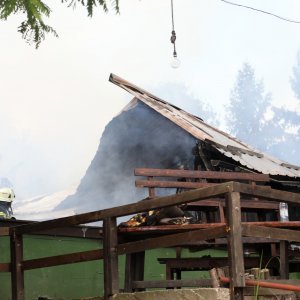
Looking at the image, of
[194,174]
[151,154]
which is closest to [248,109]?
[151,154]

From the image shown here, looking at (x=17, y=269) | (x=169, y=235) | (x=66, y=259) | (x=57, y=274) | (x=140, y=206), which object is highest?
(x=140, y=206)

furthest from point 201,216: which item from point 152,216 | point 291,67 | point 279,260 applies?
point 291,67

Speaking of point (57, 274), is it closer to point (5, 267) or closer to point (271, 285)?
point (5, 267)

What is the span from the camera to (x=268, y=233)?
5422 mm

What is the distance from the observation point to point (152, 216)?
22.8ft

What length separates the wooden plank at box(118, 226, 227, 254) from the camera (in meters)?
5.24

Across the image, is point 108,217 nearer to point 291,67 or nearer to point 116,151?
point 116,151

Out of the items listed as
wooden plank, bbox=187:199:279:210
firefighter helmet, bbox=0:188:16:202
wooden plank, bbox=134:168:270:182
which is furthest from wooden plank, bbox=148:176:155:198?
firefighter helmet, bbox=0:188:16:202

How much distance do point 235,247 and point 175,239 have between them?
0.70m

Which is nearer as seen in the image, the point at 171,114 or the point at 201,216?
the point at 201,216

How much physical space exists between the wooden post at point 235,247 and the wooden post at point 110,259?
1374 mm

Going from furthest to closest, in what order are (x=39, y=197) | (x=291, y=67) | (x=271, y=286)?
(x=291, y=67)
(x=39, y=197)
(x=271, y=286)

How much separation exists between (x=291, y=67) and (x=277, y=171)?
18443 mm

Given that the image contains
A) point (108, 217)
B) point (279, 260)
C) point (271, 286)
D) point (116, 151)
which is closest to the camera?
point (271, 286)
